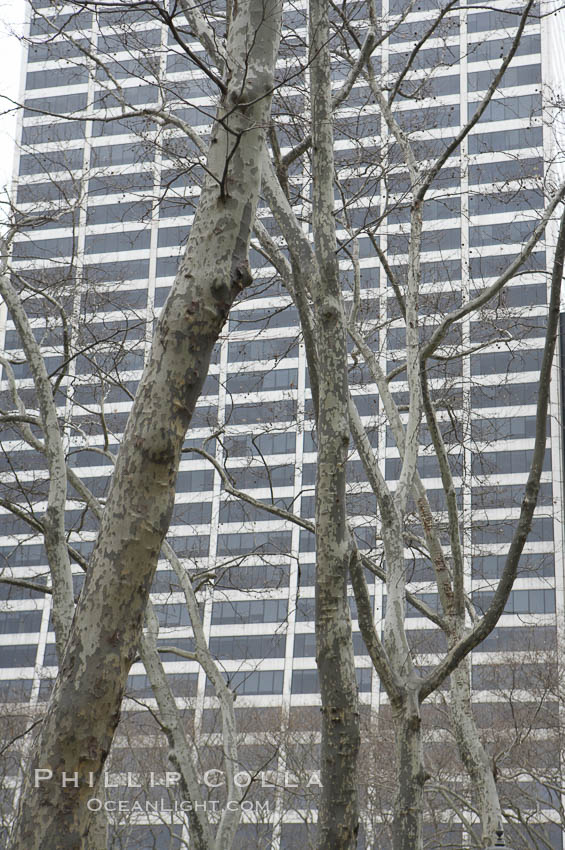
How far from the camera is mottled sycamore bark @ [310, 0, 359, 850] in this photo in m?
5.04

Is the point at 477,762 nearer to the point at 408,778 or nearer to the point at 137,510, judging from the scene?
the point at 408,778

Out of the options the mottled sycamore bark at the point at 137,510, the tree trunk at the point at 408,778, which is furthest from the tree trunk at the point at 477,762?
the mottled sycamore bark at the point at 137,510

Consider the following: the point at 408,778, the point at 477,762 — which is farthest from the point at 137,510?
the point at 477,762

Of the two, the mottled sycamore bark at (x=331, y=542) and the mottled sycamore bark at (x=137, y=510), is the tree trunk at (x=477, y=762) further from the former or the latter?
the mottled sycamore bark at (x=137, y=510)

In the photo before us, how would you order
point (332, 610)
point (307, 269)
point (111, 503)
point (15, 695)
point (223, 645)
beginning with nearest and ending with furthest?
point (111, 503) → point (332, 610) → point (307, 269) → point (15, 695) → point (223, 645)

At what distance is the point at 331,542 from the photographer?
211 inches

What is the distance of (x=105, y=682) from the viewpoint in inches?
131

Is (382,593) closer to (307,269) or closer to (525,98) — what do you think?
(525,98)

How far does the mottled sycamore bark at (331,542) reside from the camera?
5.04 meters

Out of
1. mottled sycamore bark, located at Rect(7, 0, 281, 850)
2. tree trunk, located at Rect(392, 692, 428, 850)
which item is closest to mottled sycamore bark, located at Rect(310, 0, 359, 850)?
mottled sycamore bark, located at Rect(7, 0, 281, 850)

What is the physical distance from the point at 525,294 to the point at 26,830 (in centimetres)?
5159

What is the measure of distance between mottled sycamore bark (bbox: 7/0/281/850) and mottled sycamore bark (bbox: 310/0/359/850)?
44.9 inches

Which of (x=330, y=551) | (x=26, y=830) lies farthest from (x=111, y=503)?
(x=330, y=551)

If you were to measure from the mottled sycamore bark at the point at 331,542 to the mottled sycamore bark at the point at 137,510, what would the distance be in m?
1.14
